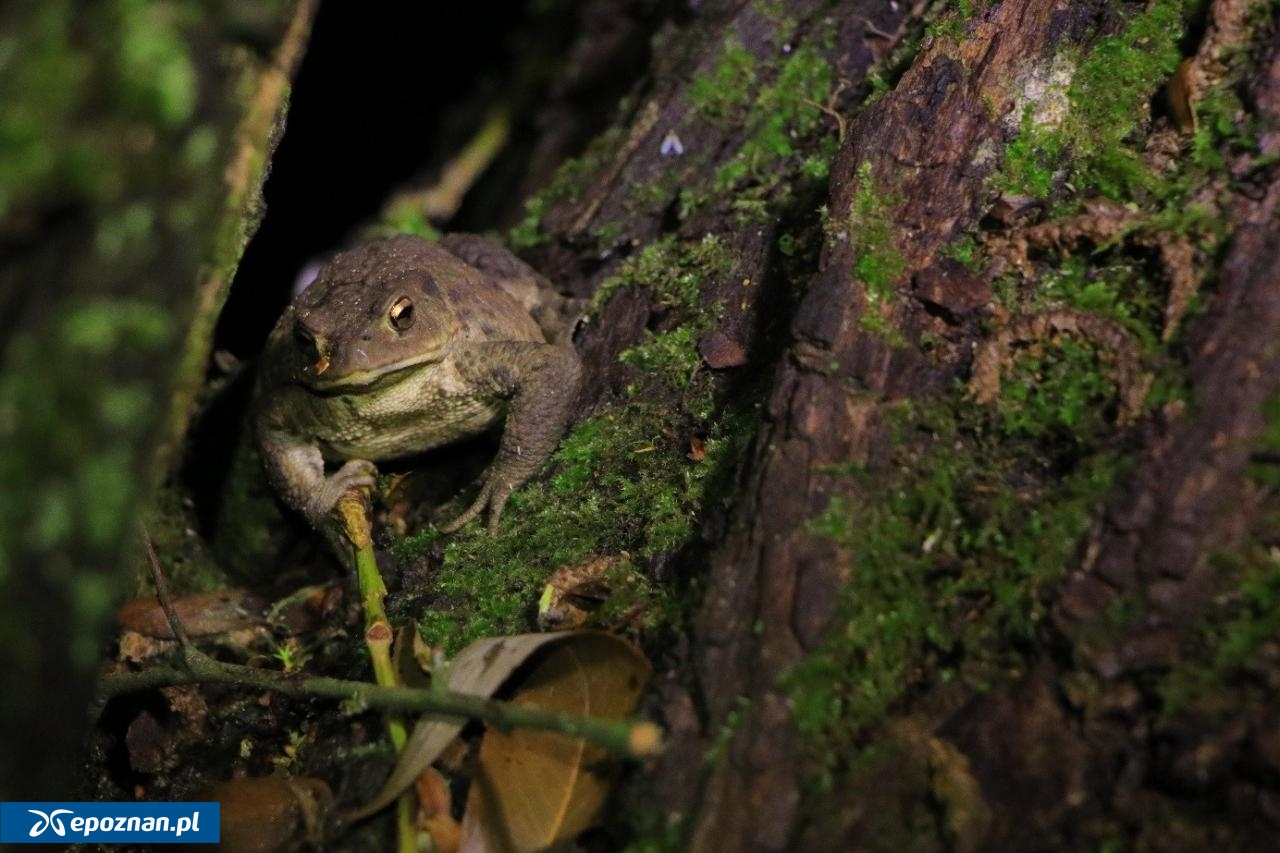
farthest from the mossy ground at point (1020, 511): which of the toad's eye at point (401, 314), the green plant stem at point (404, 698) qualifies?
the toad's eye at point (401, 314)

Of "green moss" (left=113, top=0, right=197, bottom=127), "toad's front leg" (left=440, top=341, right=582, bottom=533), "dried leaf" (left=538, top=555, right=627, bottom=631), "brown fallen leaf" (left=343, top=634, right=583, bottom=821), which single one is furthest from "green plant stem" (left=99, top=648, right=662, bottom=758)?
"green moss" (left=113, top=0, right=197, bottom=127)

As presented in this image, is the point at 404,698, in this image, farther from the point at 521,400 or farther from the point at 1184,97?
the point at 1184,97

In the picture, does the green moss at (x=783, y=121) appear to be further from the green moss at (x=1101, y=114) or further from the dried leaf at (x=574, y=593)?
the dried leaf at (x=574, y=593)

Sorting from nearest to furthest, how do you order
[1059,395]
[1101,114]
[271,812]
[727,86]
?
[1059,395], [271,812], [1101,114], [727,86]

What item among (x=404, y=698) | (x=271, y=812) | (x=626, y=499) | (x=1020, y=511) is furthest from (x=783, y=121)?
(x=271, y=812)

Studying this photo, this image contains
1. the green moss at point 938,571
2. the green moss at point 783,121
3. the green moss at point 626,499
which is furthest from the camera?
the green moss at point 783,121

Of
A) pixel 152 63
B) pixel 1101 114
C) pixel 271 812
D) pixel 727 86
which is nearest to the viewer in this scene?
pixel 152 63

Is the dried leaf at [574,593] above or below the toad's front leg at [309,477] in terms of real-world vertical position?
above
